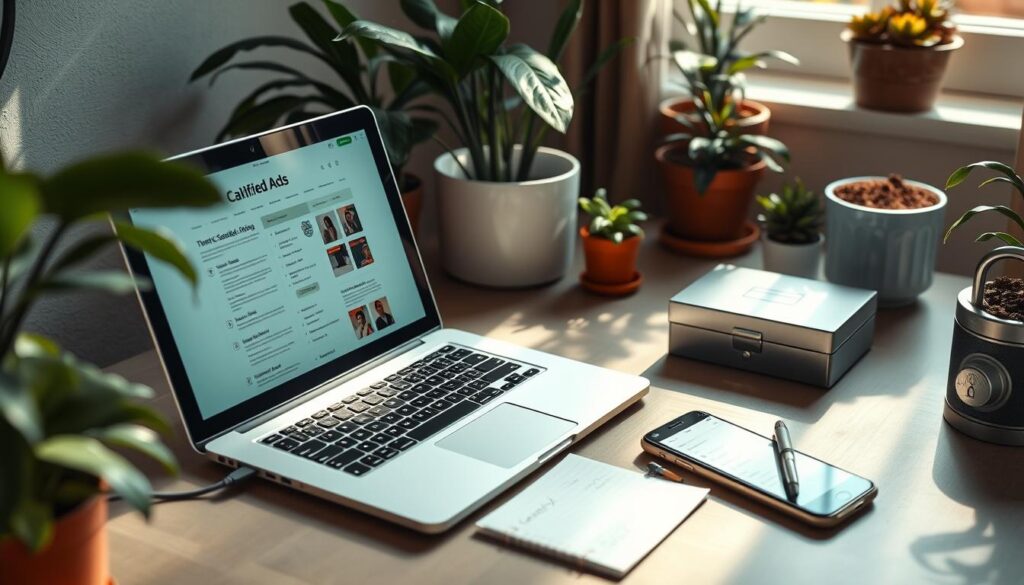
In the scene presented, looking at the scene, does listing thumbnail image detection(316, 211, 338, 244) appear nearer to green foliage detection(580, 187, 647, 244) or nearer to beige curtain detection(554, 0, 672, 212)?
green foliage detection(580, 187, 647, 244)

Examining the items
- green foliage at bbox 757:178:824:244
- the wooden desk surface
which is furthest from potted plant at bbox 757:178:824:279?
the wooden desk surface

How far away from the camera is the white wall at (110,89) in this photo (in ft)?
4.11

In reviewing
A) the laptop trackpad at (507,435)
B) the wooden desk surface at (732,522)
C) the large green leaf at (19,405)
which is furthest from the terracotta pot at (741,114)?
the large green leaf at (19,405)

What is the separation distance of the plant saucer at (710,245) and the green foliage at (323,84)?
40 centimetres

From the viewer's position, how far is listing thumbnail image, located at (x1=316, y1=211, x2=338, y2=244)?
1.23m

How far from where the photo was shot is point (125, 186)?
2.11ft

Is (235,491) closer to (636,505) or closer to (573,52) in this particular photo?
(636,505)

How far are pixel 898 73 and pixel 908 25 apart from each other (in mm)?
71

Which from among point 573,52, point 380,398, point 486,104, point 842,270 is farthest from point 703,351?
point 573,52

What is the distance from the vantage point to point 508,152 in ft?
5.05

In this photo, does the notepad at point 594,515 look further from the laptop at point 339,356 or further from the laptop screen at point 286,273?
the laptop screen at point 286,273

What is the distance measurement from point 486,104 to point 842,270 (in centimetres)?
54

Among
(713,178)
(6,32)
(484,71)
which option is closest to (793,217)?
(713,178)

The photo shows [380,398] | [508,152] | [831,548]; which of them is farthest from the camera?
[508,152]
